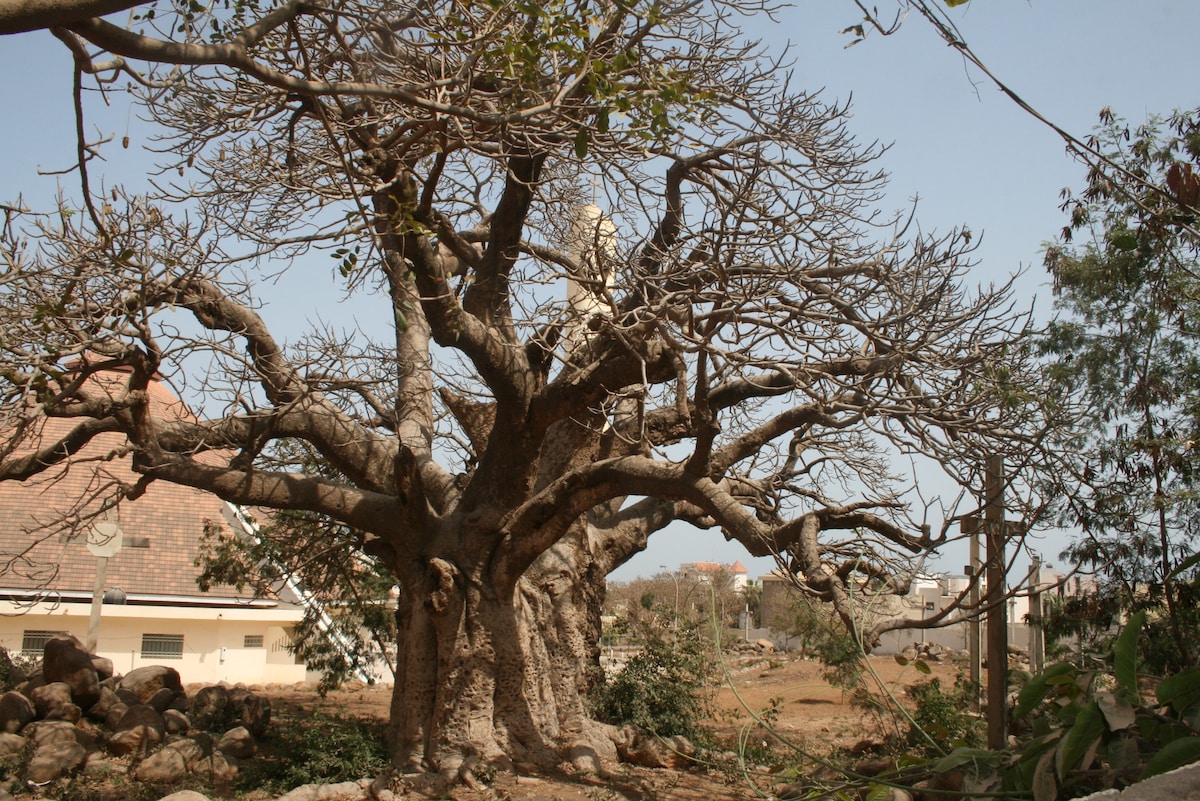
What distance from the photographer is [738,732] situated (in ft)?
38.1

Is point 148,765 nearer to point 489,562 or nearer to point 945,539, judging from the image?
point 489,562

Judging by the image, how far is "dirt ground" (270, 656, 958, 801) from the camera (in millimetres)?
8203

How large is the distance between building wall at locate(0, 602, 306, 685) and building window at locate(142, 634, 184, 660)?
39 millimetres

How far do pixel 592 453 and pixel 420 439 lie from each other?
1767mm

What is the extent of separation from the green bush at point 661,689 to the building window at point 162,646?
9513 millimetres

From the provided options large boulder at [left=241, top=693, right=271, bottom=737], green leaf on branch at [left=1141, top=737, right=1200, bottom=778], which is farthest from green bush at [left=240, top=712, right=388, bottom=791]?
green leaf on branch at [left=1141, top=737, right=1200, bottom=778]

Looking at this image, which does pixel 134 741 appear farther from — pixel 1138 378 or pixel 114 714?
pixel 1138 378

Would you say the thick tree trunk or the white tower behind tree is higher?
the white tower behind tree

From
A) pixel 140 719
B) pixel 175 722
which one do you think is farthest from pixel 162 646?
pixel 140 719

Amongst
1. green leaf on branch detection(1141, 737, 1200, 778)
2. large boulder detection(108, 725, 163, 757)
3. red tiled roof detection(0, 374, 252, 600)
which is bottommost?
large boulder detection(108, 725, 163, 757)

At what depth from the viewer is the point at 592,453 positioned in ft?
33.5

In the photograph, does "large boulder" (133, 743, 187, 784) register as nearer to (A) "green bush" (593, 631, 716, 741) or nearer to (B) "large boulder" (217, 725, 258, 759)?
(B) "large boulder" (217, 725, 258, 759)

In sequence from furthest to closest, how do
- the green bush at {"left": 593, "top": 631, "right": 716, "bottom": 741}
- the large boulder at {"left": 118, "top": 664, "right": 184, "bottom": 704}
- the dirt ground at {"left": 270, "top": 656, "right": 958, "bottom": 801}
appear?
the large boulder at {"left": 118, "top": 664, "right": 184, "bottom": 704} < the green bush at {"left": 593, "top": 631, "right": 716, "bottom": 741} < the dirt ground at {"left": 270, "top": 656, "right": 958, "bottom": 801}

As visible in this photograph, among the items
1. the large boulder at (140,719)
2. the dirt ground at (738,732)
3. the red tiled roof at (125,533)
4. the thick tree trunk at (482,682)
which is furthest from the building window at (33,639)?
the thick tree trunk at (482,682)
